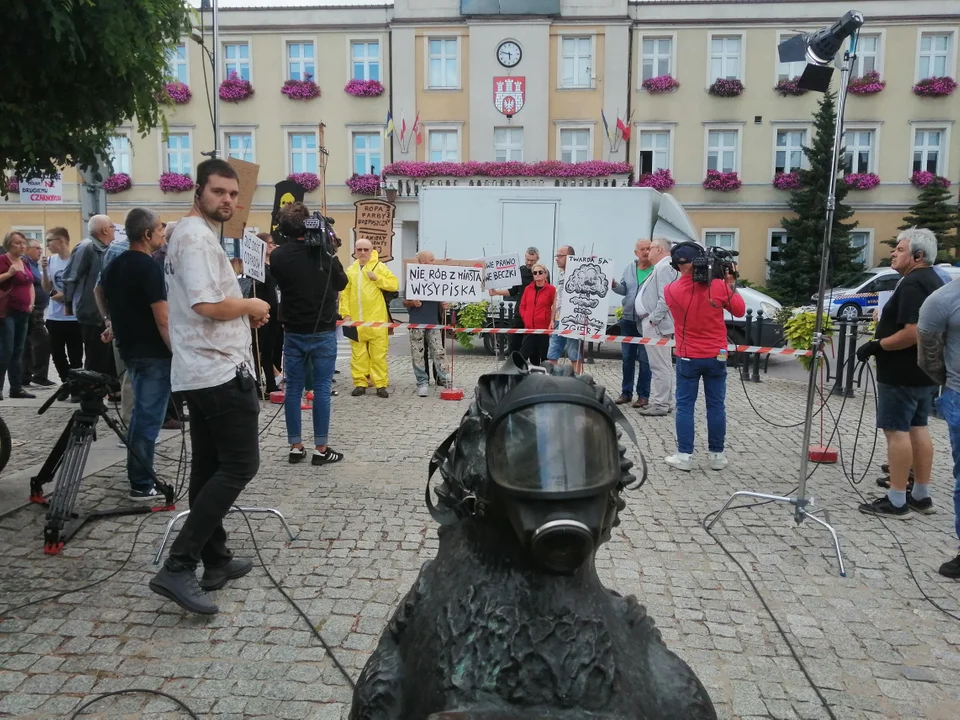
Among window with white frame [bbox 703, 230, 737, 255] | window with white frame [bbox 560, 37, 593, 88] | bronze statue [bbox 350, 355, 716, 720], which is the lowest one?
bronze statue [bbox 350, 355, 716, 720]

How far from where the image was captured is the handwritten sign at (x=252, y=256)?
7.41 m

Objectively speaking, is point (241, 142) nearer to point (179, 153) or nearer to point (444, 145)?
point (179, 153)

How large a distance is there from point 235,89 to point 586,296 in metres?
24.8

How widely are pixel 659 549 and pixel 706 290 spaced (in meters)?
2.55

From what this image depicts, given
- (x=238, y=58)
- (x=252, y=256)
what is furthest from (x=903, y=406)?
(x=238, y=58)

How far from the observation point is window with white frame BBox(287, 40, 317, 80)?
29234 mm

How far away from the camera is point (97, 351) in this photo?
23.4ft

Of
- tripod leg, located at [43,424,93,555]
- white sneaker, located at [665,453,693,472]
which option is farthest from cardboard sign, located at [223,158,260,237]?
white sneaker, located at [665,453,693,472]

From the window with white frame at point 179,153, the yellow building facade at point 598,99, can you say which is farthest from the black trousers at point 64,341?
the window with white frame at point 179,153

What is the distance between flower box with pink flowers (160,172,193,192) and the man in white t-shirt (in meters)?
28.6

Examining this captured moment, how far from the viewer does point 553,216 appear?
15.4 metres

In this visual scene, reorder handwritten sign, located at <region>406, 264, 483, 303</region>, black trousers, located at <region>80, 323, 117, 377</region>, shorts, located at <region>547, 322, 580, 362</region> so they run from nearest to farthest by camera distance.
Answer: black trousers, located at <region>80, 323, 117, 377</region> < shorts, located at <region>547, 322, 580, 362</region> < handwritten sign, located at <region>406, 264, 483, 303</region>

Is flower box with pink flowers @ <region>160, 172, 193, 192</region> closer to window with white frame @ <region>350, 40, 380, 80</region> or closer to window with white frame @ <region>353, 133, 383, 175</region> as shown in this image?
window with white frame @ <region>353, 133, 383, 175</region>

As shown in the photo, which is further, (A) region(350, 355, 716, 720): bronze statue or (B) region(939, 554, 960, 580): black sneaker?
(B) region(939, 554, 960, 580): black sneaker
